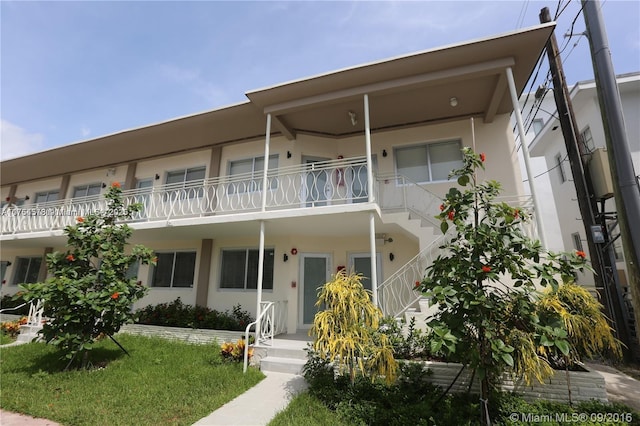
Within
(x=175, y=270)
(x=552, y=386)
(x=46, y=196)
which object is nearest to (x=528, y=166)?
(x=552, y=386)

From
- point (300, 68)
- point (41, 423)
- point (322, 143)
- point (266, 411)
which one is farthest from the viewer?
point (322, 143)

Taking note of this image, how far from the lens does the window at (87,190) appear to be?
11.7 metres

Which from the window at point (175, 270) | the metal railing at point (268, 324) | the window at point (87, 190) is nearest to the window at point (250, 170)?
the window at point (175, 270)

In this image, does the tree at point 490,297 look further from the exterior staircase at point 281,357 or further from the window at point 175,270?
the window at point 175,270

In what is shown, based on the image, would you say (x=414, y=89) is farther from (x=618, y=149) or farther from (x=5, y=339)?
(x=5, y=339)

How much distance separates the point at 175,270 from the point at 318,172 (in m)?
5.87

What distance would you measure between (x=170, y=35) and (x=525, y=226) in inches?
365

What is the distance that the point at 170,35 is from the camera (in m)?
6.69

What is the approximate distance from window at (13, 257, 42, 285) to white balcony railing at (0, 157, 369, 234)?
8.10 feet

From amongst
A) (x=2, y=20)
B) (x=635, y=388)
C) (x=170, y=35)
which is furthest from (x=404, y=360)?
(x=2, y=20)

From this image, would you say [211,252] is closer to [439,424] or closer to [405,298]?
[405,298]

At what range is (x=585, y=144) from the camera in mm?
8531

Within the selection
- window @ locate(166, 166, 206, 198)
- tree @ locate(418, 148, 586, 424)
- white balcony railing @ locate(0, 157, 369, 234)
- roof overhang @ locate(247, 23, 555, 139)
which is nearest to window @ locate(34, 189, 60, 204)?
white balcony railing @ locate(0, 157, 369, 234)

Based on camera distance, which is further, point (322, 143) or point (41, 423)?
point (322, 143)
